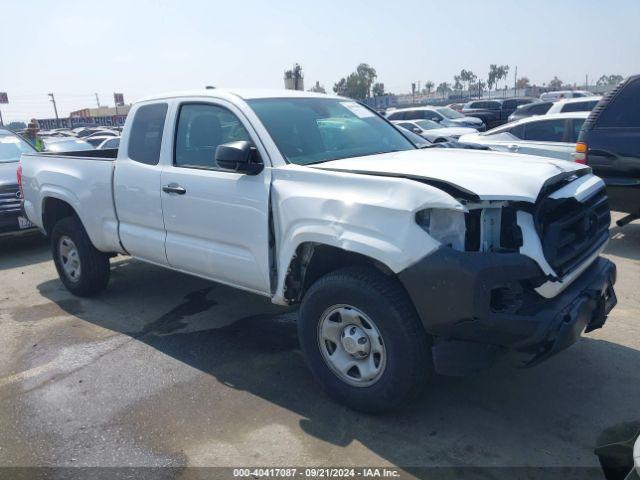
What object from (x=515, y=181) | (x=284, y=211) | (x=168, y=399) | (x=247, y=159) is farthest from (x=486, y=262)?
(x=168, y=399)

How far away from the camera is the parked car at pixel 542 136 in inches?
331

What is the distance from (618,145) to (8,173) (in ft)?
26.0

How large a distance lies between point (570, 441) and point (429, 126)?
17433 millimetres

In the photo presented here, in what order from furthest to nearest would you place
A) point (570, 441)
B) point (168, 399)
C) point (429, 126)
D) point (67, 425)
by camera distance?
1. point (429, 126)
2. point (168, 399)
3. point (67, 425)
4. point (570, 441)

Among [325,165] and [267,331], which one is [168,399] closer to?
[267,331]

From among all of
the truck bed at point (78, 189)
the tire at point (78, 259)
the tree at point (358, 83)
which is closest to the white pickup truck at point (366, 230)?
the truck bed at point (78, 189)

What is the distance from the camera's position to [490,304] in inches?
112

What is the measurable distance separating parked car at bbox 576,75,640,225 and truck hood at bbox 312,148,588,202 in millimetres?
3019

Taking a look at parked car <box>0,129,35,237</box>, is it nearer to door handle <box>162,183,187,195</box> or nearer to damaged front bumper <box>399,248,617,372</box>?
door handle <box>162,183,187,195</box>

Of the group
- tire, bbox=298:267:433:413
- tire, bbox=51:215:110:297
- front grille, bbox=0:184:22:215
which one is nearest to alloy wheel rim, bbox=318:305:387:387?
tire, bbox=298:267:433:413

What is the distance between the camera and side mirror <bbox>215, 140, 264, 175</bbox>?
3605 mm

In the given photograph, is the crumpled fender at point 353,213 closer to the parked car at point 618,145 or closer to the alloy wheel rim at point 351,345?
the alloy wheel rim at point 351,345

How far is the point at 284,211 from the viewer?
3562 millimetres

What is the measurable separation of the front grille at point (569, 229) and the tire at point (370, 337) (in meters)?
0.81
